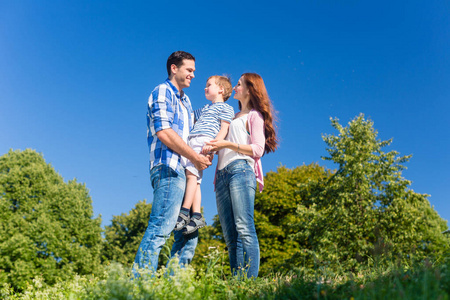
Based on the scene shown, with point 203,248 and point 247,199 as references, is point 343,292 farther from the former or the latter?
point 203,248

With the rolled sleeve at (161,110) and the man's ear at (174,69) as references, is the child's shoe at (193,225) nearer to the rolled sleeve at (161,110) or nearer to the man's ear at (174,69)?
the rolled sleeve at (161,110)

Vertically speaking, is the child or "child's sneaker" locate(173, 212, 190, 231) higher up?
the child

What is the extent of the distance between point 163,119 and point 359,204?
15450mm

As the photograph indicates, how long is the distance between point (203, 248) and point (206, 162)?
843 inches

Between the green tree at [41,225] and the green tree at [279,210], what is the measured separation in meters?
10.7

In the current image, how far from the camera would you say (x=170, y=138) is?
462 cm

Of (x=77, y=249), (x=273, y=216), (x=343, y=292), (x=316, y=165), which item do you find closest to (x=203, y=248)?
(x=273, y=216)

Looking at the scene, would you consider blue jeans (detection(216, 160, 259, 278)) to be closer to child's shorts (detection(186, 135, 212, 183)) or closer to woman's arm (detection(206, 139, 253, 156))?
woman's arm (detection(206, 139, 253, 156))

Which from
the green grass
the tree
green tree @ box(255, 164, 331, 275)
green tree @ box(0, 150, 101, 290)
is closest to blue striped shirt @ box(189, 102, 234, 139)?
the green grass

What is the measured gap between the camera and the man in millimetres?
4371


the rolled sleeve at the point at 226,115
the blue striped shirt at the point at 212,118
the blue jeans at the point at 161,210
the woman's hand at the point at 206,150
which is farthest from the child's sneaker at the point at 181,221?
the rolled sleeve at the point at 226,115

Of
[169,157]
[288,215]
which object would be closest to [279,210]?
[288,215]

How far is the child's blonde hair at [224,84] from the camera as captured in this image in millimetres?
5745

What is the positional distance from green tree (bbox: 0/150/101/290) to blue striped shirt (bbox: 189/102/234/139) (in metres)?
18.3
